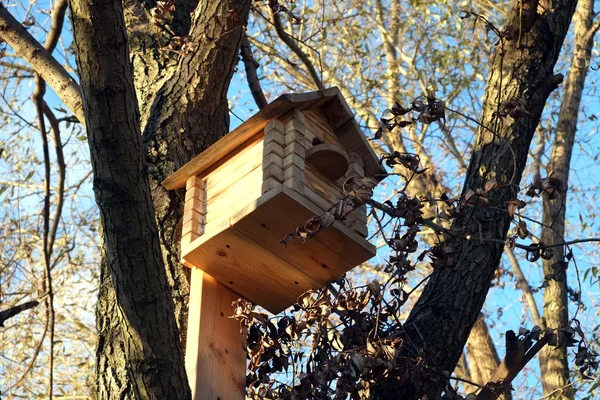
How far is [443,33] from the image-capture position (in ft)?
23.6

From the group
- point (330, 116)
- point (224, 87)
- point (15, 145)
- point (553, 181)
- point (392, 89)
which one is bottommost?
point (553, 181)

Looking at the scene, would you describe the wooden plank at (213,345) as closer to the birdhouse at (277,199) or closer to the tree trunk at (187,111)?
the birdhouse at (277,199)

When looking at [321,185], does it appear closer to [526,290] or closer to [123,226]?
[123,226]

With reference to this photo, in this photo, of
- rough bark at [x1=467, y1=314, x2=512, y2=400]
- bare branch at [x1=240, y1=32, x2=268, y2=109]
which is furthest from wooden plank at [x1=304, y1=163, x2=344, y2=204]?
rough bark at [x1=467, y1=314, x2=512, y2=400]

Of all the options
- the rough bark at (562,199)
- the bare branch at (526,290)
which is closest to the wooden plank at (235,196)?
the rough bark at (562,199)

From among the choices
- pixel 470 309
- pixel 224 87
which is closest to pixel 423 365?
pixel 470 309

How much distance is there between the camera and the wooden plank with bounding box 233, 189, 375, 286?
2.22m

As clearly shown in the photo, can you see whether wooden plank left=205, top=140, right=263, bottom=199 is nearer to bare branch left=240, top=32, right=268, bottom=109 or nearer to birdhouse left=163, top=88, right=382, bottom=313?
birdhouse left=163, top=88, right=382, bottom=313

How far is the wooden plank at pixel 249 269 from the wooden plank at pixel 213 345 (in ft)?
0.18

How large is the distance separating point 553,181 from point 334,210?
0.62 m

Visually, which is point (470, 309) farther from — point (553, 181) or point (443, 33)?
point (443, 33)

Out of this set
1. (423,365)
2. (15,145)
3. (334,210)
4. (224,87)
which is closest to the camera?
(334,210)

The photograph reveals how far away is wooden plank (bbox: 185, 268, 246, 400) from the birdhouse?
2.2 inches

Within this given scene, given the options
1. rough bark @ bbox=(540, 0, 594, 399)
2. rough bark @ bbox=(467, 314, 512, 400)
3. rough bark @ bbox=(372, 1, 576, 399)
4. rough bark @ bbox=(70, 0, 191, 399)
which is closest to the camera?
rough bark @ bbox=(70, 0, 191, 399)
